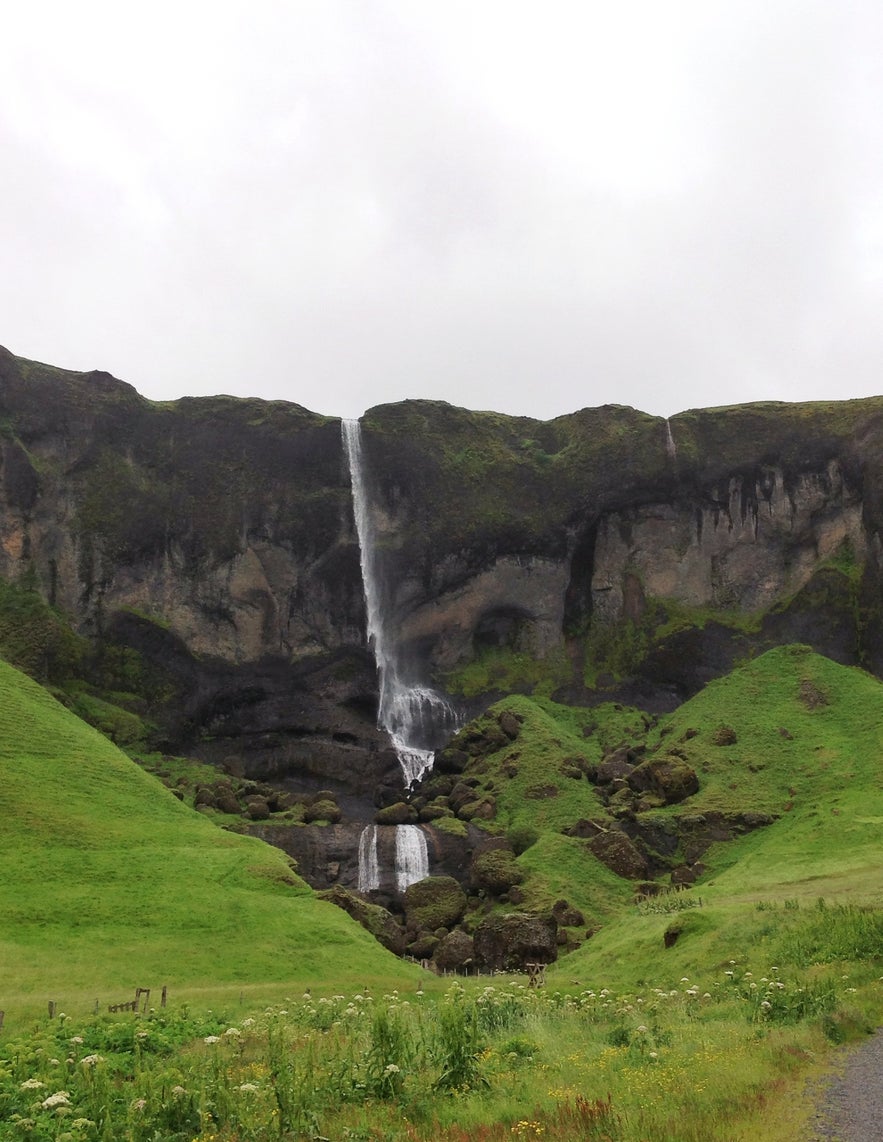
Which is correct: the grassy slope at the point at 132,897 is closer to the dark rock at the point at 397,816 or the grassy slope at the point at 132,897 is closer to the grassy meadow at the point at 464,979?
the grassy meadow at the point at 464,979

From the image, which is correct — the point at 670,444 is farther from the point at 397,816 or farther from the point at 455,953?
the point at 455,953

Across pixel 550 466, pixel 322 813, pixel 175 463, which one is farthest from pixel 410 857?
pixel 175 463

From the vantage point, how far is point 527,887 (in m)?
43.8

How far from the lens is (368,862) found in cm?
5259

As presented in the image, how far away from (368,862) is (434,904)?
9.20m

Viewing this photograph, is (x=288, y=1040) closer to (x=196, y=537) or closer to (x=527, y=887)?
(x=527, y=887)

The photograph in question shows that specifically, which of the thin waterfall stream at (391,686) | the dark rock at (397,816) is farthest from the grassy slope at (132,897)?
the thin waterfall stream at (391,686)

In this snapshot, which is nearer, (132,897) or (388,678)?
(132,897)

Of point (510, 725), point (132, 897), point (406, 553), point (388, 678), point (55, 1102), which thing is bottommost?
point (55, 1102)

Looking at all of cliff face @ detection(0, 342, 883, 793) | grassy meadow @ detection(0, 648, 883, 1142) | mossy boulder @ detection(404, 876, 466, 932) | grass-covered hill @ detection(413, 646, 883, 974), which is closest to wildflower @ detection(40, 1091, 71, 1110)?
grassy meadow @ detection(0, 648, 883, 1142)

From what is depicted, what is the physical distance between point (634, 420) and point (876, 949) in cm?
6527

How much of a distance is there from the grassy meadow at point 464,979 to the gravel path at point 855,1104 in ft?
0.89

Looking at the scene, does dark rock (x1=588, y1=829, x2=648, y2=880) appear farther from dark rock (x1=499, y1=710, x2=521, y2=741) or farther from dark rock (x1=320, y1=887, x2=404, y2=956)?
dark rock (x1=499, y1=710, x2=521, y2=741)

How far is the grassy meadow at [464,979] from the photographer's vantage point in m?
9.76
